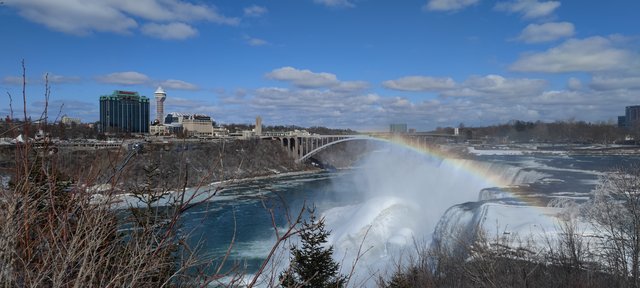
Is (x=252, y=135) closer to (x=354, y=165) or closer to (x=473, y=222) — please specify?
(x=354, y=165)

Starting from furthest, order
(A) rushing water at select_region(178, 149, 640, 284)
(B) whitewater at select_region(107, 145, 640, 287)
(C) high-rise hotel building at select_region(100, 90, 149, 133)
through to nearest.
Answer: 1. (A) rushing water at select_region(178, 149, 640, 284)
2. (B) whitewater at select_region(107, 145, 640, 287)
3. (C) high-rise hotel building at select_region(100, 90, 149, 133)

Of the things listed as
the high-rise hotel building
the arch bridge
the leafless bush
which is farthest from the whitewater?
the arch bridge

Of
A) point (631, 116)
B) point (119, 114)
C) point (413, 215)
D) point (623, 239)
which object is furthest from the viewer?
point (631, 116)

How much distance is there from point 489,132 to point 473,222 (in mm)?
75578

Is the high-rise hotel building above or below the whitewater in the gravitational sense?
above

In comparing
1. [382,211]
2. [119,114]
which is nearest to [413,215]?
[382,211]

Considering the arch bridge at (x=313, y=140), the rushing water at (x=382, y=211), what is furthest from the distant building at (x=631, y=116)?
the rushing water at (x=382, y=211)

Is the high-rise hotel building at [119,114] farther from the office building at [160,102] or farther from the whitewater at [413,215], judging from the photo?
the office building at [160,102]

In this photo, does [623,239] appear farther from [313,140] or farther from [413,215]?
[313,140]

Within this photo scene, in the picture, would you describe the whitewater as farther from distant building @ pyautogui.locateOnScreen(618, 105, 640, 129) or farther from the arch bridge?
distant building @ pyautogui.locateOnScreen(618, 105, 640, 129)

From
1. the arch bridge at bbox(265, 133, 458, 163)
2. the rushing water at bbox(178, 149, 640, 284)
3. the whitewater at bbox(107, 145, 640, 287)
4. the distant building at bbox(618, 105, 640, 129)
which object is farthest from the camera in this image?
the distant building at bbox(618, 105, 640, 129)

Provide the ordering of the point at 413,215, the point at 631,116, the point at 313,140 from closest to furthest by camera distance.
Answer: the point at 413,215, the point at 313,140, the point at 631,116

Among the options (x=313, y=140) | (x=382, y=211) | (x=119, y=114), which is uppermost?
(x=119, y=114)

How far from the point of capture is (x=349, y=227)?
16.3 meters
